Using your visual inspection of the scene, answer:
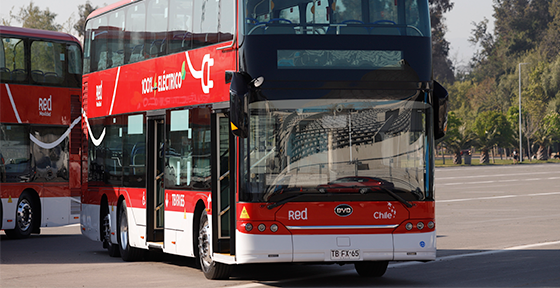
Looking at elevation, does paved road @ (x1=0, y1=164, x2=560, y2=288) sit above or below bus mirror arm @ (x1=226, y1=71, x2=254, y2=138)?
below

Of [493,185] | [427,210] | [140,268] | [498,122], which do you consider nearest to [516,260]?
[427,210]

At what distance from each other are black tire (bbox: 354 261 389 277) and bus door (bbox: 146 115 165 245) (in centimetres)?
346

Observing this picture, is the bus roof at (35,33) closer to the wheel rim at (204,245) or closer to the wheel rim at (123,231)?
the wheel rim at (123,231)

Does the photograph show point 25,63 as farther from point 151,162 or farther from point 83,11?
point 83,11

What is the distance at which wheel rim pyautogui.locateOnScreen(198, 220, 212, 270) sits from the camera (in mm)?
11852

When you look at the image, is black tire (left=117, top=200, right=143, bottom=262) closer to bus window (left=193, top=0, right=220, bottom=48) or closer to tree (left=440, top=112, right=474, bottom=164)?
bus window (left=193, top=0, right=220, bottom=48)

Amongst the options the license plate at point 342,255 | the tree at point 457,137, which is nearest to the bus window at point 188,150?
the license plate at point 342,255

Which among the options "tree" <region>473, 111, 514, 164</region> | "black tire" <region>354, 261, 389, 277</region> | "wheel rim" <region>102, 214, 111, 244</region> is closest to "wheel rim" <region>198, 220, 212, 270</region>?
"black tire" <region>354, 261, 389, 277</region>

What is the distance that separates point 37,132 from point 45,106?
→ 2.13ft

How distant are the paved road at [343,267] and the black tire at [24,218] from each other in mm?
271

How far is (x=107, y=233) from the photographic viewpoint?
1647 centimetres

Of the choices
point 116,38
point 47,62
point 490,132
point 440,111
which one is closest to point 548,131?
point 490,132

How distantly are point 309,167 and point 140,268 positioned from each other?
4.90 meters

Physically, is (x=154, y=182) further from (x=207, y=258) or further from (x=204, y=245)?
(x=207, y=258)
